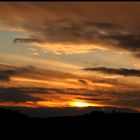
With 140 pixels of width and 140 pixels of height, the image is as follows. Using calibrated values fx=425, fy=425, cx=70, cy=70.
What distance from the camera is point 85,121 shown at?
76.9 metres

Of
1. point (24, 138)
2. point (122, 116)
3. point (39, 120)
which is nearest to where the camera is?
point (24, 138)

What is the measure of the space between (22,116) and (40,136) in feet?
26.2

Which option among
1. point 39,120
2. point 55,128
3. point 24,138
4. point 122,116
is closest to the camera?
point 24,138

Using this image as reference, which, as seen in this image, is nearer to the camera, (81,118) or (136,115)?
(81,118)

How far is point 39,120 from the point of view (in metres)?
74.8

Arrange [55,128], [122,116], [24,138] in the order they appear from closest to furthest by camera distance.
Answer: [24,138]
[55,128]
[122,116]

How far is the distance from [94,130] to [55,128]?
6.66 meters

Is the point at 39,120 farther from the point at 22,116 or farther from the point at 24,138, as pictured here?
the point at 24,138

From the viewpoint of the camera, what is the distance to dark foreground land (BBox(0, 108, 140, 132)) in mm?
72062

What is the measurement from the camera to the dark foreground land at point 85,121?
72.1m

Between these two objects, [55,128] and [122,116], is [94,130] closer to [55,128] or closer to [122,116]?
[55,128]

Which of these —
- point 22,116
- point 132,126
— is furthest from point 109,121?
point 22,116

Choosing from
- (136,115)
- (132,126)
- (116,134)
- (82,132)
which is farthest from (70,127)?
(136,115)

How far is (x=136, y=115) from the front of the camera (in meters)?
85.8
